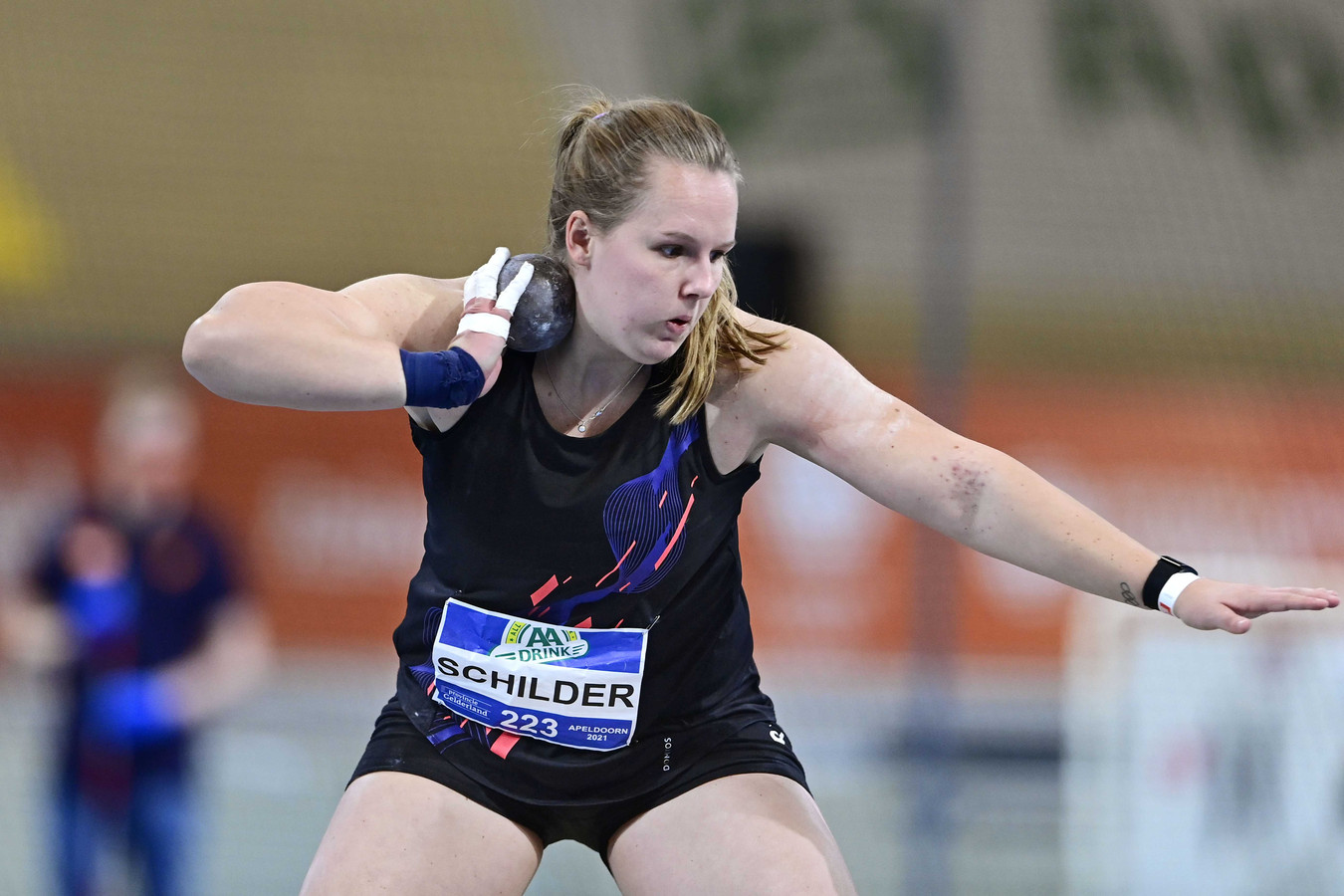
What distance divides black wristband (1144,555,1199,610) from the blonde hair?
75cm

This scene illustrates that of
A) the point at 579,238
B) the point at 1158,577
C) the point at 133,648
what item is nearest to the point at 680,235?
the point at 579,238

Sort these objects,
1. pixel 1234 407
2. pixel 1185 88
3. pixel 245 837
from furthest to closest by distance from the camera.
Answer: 1. pixel 1234 407
2. pixel 1185 88
3. pixel 245 837

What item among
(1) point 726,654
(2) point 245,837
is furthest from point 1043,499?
(2) point 245,837

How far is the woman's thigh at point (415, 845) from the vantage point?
7.21ft

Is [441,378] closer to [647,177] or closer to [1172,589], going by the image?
[647,177]

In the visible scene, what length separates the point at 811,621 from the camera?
25.1 ft

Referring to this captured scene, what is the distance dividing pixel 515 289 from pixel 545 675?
664 millimetres

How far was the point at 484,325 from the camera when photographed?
225 cm

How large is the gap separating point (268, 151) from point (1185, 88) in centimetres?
597

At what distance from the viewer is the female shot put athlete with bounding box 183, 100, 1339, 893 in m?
2.26

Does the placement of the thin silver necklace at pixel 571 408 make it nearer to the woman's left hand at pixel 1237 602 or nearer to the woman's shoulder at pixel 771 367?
the woman's shoulder at pixel 771 367

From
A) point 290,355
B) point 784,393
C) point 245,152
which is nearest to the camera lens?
point 290,355

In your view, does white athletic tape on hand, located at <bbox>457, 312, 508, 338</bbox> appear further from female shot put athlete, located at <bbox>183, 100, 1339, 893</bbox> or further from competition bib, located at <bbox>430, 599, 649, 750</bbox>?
competition bib, located at <bbox>430, 599, 649, 750</bbox>

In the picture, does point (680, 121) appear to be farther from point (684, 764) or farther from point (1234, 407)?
point (1234, 407)
